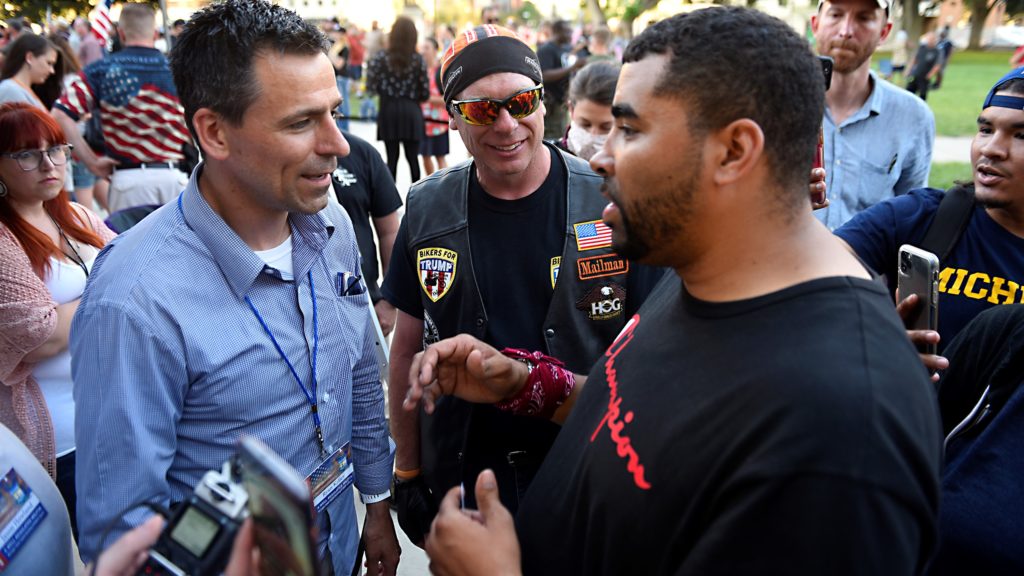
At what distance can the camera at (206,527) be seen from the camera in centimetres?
116

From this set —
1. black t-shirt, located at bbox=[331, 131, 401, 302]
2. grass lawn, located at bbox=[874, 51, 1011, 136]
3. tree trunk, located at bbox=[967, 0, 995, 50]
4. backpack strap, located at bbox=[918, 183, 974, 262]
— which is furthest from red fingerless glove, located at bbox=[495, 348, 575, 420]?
tree trunk, located at bbox=[967, 0, 995, 50]

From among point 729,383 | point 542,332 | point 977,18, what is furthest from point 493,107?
point 977,18

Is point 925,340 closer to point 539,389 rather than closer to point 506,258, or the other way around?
point 539,389

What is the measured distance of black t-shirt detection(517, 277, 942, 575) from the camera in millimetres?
967

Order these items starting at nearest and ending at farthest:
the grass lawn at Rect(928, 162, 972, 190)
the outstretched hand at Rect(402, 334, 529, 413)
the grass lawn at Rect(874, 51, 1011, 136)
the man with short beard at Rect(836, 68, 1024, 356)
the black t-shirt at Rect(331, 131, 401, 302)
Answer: the outstretched hand at Rect(402, 334, 529, 413), the man with short beard at Rect(836, 68, 1024, 356), the black t-shirt at Rect(331, 131, 401, 302), the grass lawn at Rect(928, 162, 972, 190), the grass lawn at Rect(874, 51, 1011, 136)

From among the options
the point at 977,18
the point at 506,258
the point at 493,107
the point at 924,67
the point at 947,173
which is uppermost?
the point at 493,107

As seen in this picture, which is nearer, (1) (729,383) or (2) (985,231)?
(1) (729,383)

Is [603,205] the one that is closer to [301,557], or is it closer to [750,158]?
[750,158]

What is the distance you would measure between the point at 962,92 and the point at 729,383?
25263 millimetres

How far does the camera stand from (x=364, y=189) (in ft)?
13.2

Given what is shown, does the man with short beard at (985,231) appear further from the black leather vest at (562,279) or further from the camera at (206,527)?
the camera at (206,527)

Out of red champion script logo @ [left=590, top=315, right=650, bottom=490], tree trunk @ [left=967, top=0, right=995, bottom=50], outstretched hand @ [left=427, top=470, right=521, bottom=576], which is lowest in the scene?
tree trunk @ [left=967, top=0, right=995, bottom=50]

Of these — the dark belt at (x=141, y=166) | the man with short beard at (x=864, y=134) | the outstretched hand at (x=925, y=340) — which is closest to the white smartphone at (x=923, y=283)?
the outstretched hand at (x=925, y=340)

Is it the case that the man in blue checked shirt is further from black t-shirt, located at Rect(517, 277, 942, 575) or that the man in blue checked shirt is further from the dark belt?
the dark belt
